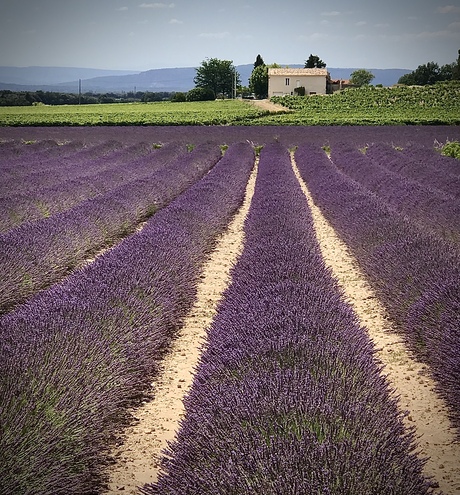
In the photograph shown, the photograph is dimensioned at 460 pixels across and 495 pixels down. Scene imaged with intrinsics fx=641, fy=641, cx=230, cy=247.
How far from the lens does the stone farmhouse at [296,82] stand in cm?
6812

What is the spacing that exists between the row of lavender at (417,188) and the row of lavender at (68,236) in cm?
346

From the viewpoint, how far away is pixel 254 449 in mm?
2088

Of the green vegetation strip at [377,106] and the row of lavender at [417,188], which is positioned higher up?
the green vegetation strip at [377,106]

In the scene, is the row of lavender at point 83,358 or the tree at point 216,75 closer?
the row of lavender at point 83,358

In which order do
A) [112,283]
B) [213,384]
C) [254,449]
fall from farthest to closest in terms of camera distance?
[112,283] < [213,384] < [254,449]

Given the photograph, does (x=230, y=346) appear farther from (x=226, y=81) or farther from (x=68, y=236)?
(x=226, y=81)

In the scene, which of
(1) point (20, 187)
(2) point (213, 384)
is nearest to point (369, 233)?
(2) point (213, 384)

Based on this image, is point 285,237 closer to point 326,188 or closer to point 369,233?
point 369,233

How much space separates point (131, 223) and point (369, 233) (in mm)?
3132

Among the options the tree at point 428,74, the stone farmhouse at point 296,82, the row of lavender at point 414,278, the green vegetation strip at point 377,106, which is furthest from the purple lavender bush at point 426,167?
the tree at point 428,74

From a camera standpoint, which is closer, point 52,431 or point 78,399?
point 52,431

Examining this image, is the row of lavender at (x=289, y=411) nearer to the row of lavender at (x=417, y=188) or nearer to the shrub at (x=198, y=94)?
the row of lavender at (x=417, y=188)

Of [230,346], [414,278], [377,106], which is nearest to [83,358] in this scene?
[230,346]

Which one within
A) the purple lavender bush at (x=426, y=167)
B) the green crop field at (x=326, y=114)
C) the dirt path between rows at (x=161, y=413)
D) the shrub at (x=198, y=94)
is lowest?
the dirt path between rows at (x=161, y=413)
